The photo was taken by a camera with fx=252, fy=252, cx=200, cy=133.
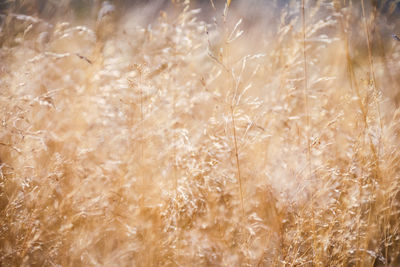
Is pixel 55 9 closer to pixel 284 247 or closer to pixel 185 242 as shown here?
pixel 185 242

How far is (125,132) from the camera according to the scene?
53.8 inches

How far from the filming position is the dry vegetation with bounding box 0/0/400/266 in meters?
1.05

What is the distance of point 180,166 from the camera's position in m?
1.23

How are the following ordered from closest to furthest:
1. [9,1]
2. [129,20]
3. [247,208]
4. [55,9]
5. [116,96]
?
[247,208], [9,1], [116,96], [55,9], [129,20]

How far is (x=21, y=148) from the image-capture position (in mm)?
1156

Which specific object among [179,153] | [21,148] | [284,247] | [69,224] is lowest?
[284,247]

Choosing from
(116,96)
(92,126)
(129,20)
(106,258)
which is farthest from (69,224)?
(129,20)

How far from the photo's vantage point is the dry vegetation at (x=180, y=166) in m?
1.05

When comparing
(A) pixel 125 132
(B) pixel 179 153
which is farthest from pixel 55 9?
(B) pixel 179 153

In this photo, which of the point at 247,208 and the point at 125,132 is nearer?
the point at 247,208

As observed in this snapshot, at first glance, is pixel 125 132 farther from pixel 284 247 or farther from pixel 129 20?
pixel 129 20

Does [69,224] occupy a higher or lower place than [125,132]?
lower

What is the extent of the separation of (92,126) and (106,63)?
0.38 metres

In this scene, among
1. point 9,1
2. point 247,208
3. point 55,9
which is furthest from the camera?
point 55,9
